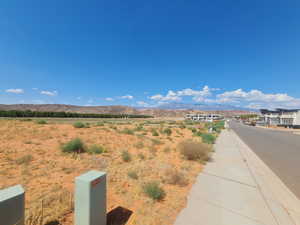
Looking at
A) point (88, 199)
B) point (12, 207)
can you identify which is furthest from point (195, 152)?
point (12, 207)

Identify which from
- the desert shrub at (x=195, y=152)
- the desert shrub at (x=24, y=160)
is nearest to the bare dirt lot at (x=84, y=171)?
the desert shrub at (x=24, y=160)

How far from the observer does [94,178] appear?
2098 millimetres

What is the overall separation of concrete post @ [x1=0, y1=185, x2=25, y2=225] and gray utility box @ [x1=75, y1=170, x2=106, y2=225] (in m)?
0.65

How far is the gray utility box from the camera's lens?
2.03 m

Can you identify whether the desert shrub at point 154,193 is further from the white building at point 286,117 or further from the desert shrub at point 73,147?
the white building at point 286,117

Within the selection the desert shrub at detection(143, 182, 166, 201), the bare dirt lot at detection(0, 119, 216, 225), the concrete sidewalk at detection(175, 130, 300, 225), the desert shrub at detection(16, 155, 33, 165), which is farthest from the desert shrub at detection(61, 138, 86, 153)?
the concrete sidewalk at detection(175, 130, 300, 225)

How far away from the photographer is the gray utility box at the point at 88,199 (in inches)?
79.8

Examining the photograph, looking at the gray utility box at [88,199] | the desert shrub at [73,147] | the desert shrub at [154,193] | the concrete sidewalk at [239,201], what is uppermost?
the gray utility box at [88,199]

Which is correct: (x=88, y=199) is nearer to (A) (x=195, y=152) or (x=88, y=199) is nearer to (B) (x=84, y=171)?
(B) (x=84, y=171)

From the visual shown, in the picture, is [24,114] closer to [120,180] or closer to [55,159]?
[55,159]

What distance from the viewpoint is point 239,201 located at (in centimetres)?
335

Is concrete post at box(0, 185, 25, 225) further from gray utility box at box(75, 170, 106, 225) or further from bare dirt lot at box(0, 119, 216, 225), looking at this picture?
bare dirt lot at box(0, 119, 216, 225)

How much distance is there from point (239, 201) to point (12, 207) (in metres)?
4.43

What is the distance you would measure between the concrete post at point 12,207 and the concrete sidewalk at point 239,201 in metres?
2.53
